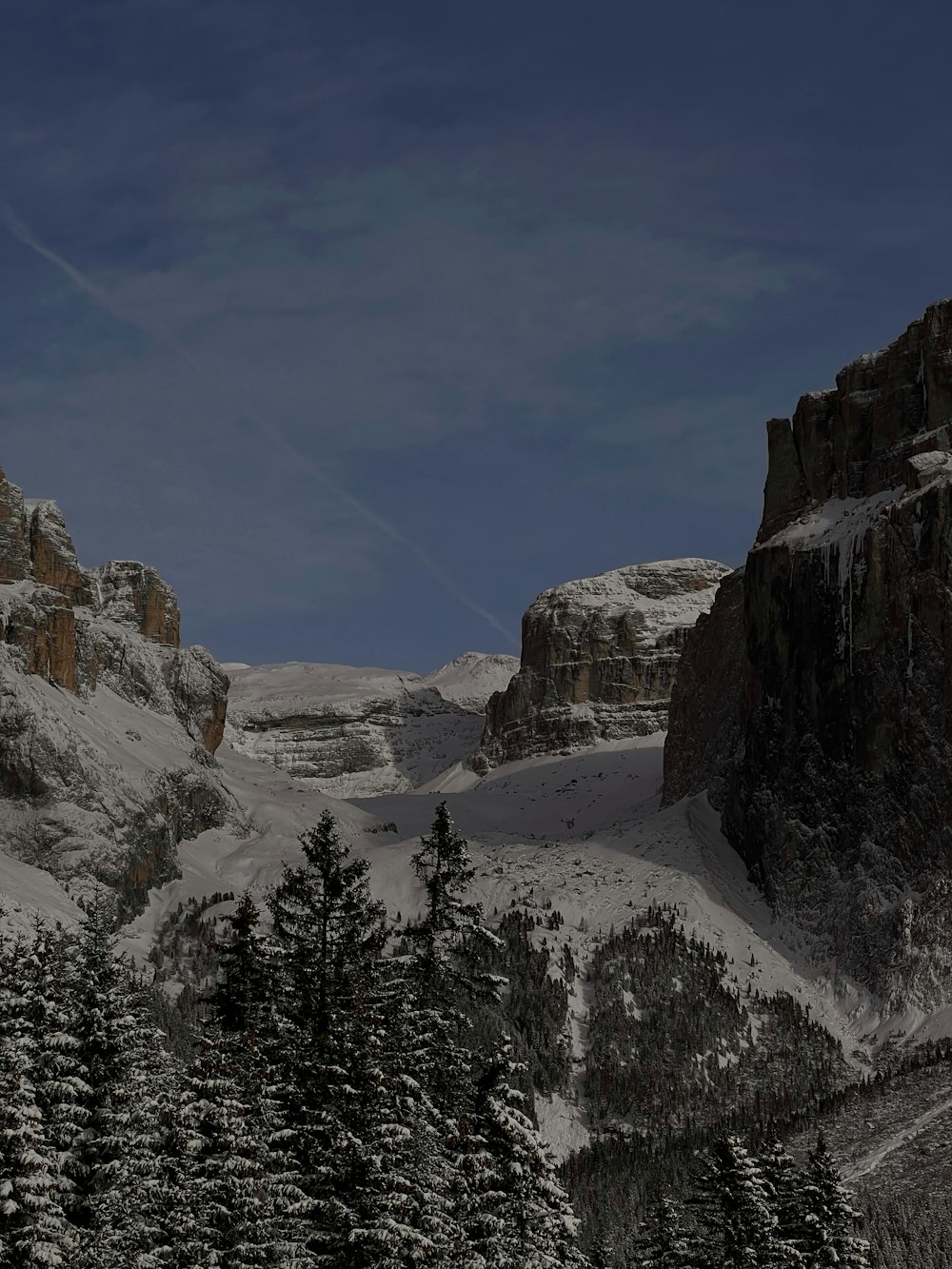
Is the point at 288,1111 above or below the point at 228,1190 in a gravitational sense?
above

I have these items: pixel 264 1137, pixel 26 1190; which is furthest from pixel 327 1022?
pixel 26 1190

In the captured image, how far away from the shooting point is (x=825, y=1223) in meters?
78.2

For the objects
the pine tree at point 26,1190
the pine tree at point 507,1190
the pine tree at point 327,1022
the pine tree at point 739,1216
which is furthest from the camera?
the pine tree at point 739,1216

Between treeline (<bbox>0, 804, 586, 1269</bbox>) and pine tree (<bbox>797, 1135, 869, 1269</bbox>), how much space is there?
23275mm

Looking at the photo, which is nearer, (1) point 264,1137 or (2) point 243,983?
(1) point 264,1137

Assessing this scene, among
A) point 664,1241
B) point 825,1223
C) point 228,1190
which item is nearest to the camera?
point 228,1190

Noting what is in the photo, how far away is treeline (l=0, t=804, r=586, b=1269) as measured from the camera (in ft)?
173

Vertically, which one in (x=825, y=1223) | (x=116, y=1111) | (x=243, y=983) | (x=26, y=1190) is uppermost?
(x=243, y=983)

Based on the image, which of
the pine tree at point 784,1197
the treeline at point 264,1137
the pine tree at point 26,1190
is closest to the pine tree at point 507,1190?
the treeline at point 264,1137

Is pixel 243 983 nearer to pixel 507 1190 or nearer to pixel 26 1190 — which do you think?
pixel 26 1190

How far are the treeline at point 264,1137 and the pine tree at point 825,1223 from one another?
23.3m

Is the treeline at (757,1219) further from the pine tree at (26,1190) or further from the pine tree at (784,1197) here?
the pine tree at (26,1190)

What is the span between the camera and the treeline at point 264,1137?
52781mm

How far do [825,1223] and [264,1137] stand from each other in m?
34.4
